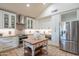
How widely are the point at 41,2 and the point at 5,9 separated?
0.88 m

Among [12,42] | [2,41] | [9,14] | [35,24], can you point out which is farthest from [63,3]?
[2,41]

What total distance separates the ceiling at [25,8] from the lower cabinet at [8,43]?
0.73 meters

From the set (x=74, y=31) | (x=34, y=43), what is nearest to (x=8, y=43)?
(x=34, y=43)

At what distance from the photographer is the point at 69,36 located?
2.50 m

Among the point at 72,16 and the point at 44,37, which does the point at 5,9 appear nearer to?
the point at 44,37

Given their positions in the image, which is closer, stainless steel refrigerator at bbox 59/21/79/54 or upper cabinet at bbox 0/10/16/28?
upper cabinet at bbox 0/10/16/28

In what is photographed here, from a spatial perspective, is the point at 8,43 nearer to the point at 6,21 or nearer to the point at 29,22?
the point at 6,21

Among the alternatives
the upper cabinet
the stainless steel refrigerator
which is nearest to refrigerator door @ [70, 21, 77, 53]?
the stainless steel refrigerator

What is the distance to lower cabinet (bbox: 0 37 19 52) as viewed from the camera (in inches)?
76.5

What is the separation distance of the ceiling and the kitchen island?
27.8 inches

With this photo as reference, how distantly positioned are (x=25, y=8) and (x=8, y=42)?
1.05 metres

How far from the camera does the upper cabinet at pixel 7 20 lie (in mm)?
1799

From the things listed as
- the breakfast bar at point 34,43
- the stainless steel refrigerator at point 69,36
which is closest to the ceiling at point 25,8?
the breakfast bar at point 34,43

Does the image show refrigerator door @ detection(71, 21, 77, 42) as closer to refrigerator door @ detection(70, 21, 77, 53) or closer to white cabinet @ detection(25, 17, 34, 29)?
refrigerator door @ detection(70, 21, 77, 53)
